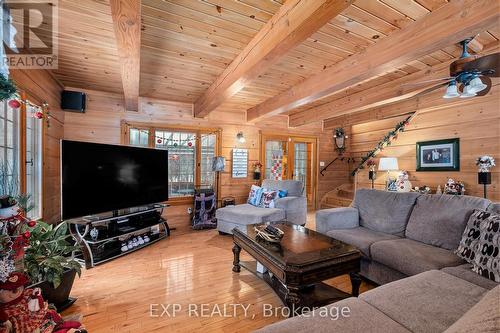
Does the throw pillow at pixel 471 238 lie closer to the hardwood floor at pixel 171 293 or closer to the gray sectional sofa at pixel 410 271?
the gray sectional sofa at pixel 410 271

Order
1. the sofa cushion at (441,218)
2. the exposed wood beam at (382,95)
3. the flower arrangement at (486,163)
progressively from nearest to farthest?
the sofa cushion at (441,218), the exposed wood beam at (382,95), the flower arrangement at (486,163)

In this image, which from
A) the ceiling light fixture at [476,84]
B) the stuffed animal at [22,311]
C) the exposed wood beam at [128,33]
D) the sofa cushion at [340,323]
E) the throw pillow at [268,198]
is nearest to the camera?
the sofa cushion at [340,323]

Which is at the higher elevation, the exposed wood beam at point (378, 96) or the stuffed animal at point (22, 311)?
the exposed wood beam at point (378, 96)

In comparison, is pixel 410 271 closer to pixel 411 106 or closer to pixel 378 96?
pixel 378 96

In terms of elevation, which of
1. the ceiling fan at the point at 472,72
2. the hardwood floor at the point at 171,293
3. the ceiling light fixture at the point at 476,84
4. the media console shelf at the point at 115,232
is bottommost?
the hardwood floor at the point at 171,293

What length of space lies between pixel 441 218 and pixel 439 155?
3.01m

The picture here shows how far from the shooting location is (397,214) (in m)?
2.54

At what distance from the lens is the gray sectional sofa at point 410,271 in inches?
41.8

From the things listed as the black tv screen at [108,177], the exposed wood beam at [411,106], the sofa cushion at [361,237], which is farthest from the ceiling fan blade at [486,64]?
the black tv screen at [108,177]

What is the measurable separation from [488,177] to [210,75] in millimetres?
4550

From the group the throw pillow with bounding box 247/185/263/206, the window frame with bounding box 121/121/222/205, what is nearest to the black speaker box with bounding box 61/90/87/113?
the window frame with bounding box 121/121/222/205

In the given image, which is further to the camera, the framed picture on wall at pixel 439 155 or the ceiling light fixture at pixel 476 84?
the framed picture on wall at pixel 439 155

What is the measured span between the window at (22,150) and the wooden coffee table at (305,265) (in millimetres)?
2001

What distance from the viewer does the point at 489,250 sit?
1.61m
